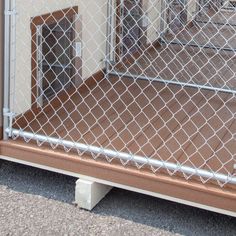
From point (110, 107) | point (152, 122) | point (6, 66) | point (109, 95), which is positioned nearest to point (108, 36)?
point (109, 95)

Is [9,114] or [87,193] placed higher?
[9,114]

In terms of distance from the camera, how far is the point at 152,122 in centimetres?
347

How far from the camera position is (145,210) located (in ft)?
9.46

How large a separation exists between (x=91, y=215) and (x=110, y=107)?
109 centimetres

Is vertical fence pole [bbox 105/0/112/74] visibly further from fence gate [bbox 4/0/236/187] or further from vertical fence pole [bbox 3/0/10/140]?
vertical fence pole [bbox 3/0/10/140]

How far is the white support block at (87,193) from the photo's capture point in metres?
2.83

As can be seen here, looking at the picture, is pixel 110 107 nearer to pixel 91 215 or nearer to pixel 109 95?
pixel 109 95

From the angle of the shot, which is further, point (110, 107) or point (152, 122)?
point (110, 107)

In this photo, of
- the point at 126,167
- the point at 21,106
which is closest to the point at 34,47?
the point at 21,106

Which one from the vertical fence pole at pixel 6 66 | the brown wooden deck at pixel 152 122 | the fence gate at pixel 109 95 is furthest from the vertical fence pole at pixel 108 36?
the vertical fence pole at pixel 6 66

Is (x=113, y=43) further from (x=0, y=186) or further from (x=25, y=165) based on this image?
(x=0, y=186)

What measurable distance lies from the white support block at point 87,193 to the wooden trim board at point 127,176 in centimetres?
5

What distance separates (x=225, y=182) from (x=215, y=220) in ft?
1.04

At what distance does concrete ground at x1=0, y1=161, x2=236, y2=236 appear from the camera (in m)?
2.67
